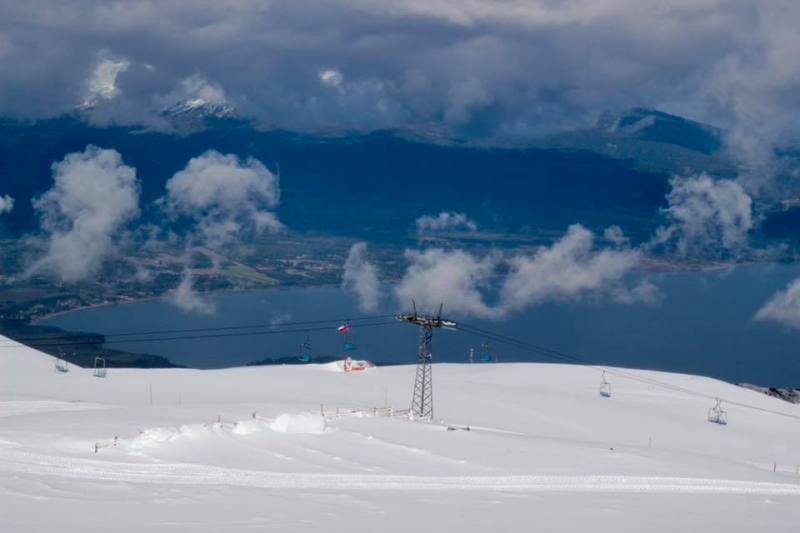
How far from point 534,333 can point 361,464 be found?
319 ft

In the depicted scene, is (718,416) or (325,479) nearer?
(325,479)

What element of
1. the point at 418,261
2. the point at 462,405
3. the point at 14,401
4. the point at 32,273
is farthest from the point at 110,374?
the point at 418,261

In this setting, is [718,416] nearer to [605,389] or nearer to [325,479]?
→ [605,389]

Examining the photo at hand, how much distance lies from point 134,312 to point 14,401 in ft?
236

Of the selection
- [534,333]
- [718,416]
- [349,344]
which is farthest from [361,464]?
[534,333]

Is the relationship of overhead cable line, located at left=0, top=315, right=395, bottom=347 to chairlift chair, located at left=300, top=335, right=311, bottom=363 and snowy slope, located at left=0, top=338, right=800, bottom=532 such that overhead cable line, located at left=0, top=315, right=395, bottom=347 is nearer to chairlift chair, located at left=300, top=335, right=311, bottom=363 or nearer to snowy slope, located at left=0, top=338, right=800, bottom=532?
chairlift chair, located at left=300, top=335, right=311, bottom=363

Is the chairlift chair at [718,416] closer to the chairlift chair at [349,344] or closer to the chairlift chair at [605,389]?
the chairlift chair at [605,389]

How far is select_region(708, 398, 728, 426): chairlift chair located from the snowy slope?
0.93 meters

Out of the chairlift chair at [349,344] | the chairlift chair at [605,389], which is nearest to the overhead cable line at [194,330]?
the chairlift chair at [349,344]

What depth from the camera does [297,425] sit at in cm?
3541

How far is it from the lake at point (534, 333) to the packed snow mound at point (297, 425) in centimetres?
5659

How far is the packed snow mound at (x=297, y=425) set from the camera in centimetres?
3516

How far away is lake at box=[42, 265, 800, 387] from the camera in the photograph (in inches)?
4031

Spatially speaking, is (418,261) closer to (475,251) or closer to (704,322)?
(475,251)
